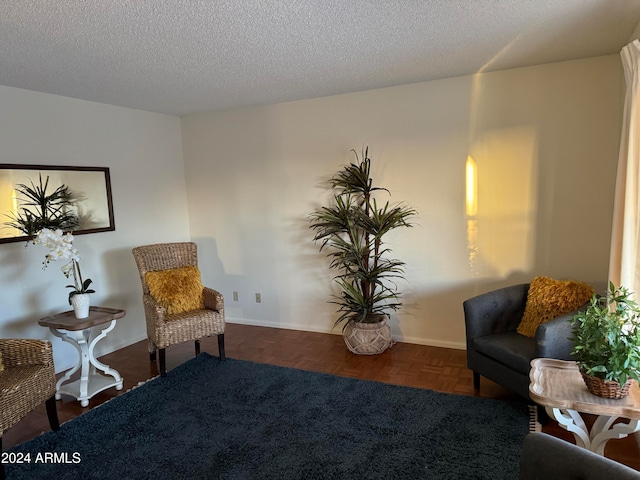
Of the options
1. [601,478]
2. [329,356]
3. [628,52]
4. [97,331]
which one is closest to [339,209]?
[329,356]

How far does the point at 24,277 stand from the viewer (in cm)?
339

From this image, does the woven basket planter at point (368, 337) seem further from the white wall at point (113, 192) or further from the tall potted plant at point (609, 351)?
the white wall at point (113, 192)

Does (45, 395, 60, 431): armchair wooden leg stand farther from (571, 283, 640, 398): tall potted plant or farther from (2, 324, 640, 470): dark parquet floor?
(571, 283, 640, 398): tall potted plant

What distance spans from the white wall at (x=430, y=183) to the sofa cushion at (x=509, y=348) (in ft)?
2.75

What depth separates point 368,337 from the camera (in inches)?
142

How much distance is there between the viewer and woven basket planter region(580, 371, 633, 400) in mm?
1750

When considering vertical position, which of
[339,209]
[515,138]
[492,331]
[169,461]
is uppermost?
[515,138]

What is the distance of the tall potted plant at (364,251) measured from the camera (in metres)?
3.65

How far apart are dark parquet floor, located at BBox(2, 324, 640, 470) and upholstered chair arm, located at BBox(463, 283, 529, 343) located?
432 mm

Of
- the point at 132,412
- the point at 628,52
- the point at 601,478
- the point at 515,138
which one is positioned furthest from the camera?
the point at 515,138

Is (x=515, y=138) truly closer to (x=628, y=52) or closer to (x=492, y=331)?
(x=628, y=52)

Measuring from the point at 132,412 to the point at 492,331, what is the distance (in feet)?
8.36

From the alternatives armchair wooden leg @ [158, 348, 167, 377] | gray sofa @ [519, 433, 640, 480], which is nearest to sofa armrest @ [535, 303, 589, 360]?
gray sofa @ [519, 433, 640, 480]

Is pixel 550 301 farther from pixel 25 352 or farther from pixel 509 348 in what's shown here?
pixel 25 352
